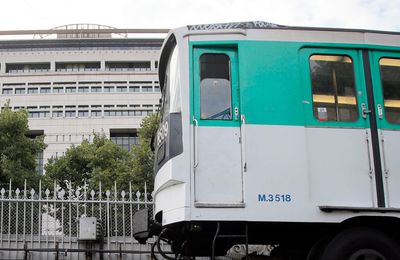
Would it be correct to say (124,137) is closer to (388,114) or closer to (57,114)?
(57,114)

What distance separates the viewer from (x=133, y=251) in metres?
8.88

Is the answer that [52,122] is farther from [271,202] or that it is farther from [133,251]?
[271,202]

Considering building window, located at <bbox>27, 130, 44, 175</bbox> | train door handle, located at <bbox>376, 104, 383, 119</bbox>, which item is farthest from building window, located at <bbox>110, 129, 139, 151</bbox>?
train door handle, located at <bbox>376, 104, 383, 119</bbox>

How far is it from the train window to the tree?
587 inches

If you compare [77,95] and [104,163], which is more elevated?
[77,95]

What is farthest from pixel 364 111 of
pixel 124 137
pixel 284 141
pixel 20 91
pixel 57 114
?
pixel 20 91

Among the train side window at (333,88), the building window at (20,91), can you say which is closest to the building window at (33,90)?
the building window at (20,91)

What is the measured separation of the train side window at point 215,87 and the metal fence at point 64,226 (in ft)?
12.4

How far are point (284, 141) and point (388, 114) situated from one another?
1.26 meters

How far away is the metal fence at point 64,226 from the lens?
28.9ft

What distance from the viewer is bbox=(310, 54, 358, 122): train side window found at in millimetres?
5375

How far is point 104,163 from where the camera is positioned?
2444cm

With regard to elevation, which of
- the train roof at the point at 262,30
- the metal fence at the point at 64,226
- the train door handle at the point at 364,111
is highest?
the train roof at the point at 262,30

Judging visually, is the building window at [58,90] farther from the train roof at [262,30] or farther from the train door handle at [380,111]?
the train door handle at [380,111]
